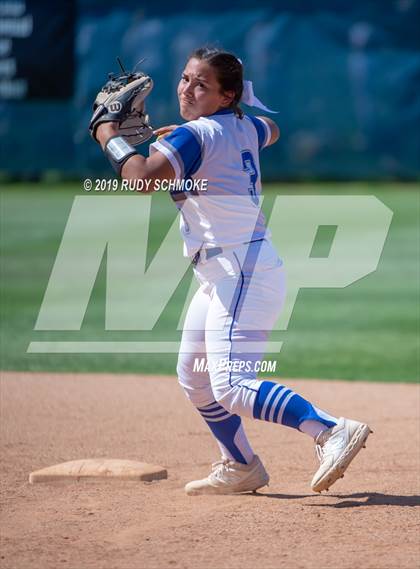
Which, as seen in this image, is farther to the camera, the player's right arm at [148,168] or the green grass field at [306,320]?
the green grass field at [306,320]

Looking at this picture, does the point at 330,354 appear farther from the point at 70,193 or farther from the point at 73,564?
the point at 70,193

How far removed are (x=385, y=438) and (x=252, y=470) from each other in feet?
4.32

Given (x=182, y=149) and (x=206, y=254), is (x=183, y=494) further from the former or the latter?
(x=182, y=149)

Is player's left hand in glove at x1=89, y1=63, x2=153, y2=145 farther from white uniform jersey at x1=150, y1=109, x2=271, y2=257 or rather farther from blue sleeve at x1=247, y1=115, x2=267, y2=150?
blue sleeve at x1=247, y1=115, x2=267, y2=150

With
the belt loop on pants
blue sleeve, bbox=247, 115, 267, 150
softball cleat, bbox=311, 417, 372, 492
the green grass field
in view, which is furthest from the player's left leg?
the green grass field

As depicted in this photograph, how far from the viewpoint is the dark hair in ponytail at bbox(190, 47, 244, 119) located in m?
4.51

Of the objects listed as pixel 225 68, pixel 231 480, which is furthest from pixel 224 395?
pixel 225 68

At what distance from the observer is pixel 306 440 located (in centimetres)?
604

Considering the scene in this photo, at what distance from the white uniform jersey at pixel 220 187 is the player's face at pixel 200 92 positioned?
5cm

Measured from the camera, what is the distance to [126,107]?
4500mm

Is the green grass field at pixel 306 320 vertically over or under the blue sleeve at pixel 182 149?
under

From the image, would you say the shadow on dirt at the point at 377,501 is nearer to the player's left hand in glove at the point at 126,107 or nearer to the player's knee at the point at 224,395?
the player's knee at the point at 224,395

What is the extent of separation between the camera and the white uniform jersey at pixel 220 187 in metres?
4.41

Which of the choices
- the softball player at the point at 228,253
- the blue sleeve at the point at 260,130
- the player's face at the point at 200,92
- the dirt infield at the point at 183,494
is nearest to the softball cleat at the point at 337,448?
the softball player at the point at 228,253
